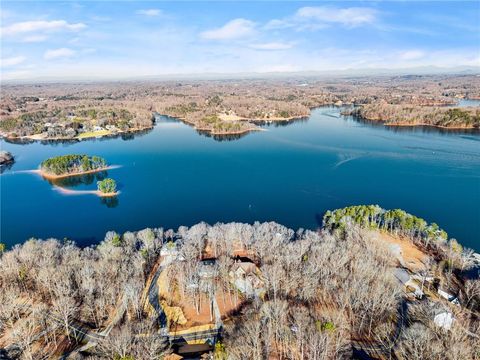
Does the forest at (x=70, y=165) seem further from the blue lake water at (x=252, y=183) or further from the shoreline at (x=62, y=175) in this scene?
the blue lake water at (x=252, y=183)

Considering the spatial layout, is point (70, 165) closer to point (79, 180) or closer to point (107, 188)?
point (79, 180)

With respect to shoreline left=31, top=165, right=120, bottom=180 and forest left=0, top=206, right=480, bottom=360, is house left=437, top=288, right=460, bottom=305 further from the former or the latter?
shoreline left=31, top=165, right=120, bottom=180

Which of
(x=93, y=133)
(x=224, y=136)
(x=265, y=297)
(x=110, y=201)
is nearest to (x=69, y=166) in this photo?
(x=110, y=201)

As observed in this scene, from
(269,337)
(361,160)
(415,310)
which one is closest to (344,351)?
(269,337)

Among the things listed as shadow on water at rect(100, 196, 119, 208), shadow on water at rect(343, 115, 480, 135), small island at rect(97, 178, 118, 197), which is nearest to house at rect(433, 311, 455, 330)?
shadow on water at rect(100, 196, 119, 208)

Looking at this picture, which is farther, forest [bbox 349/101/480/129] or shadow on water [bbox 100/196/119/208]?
forest [bbox 349/101/480/129]
